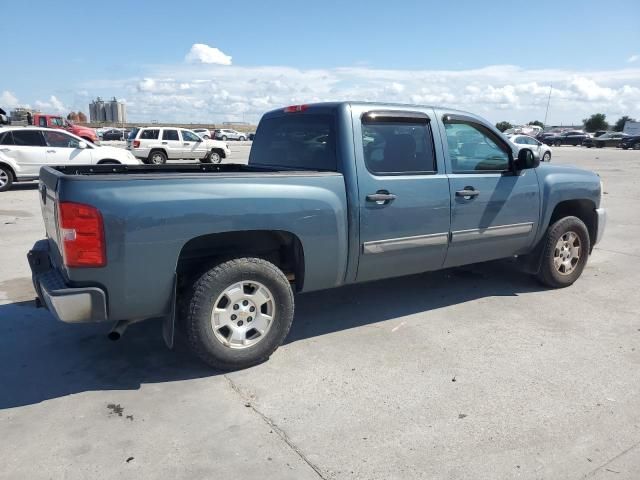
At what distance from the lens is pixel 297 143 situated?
4.55m

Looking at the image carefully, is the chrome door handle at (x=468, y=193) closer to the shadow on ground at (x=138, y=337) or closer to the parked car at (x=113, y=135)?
the shadow on ground at (x=138, y=337)

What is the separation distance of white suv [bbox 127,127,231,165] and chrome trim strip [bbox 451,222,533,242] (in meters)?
18.8

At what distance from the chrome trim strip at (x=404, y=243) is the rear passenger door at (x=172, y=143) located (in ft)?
65.3

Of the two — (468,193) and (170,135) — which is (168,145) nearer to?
(170,135)

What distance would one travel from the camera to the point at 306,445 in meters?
2.87

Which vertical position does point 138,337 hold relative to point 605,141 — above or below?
below

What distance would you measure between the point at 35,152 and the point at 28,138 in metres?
0.42

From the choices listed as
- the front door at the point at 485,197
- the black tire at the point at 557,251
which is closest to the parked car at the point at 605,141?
the black tire at the point at 557,251

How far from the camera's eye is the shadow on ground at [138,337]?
11.6ft

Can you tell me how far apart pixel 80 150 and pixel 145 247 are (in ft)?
39.5

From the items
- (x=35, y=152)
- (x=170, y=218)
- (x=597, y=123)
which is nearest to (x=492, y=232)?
(x=170, y=218)

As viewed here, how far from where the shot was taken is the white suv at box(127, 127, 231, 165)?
22.0m

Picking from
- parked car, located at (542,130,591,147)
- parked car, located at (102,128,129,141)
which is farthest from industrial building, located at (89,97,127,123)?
parked car, located at (542,130,591,147)

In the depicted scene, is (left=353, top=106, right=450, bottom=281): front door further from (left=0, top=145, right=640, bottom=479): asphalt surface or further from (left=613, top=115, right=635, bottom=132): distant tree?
(left=613, top=115, right=635, bottom=132): distant tree
